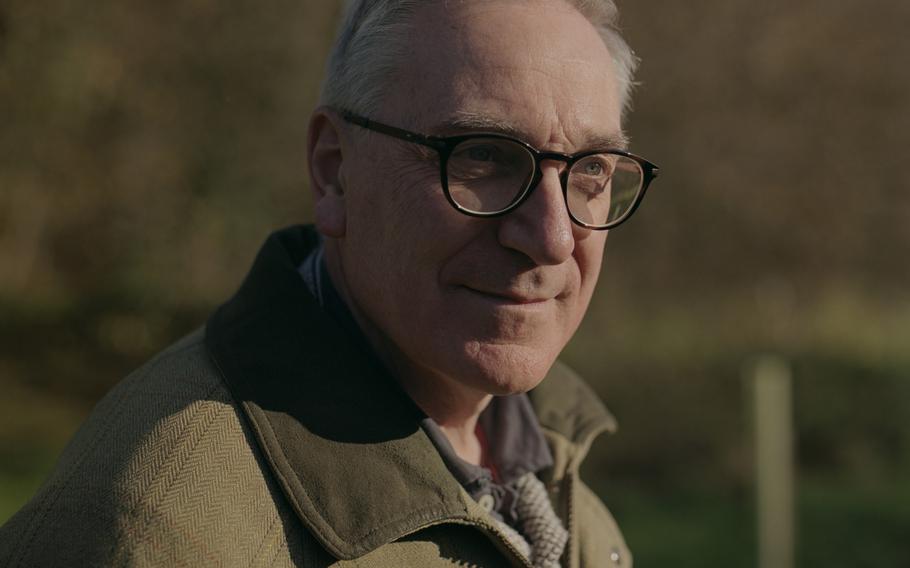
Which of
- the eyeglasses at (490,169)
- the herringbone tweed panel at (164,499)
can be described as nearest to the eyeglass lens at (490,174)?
the eyeglasses at (490,169)

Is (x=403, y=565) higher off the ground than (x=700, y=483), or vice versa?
(x=403, y=565)

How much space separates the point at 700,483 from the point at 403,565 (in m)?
7.49

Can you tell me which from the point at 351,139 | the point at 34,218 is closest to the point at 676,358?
the point at 34,218

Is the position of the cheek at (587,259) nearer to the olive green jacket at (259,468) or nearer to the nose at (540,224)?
the nose at (540,224)

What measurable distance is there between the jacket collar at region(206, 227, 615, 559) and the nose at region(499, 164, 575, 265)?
1.29ft

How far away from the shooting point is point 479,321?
1986 mm

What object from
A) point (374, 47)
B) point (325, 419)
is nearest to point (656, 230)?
point (374, 47)

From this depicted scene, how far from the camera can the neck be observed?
2.17 meters

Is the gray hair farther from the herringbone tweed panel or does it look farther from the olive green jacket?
the herringbone tweed panel

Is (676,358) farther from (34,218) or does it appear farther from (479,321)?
(479,321)

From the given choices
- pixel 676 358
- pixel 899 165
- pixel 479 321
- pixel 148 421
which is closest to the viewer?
pixel 148 421

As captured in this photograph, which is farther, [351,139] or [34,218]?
[34,218]

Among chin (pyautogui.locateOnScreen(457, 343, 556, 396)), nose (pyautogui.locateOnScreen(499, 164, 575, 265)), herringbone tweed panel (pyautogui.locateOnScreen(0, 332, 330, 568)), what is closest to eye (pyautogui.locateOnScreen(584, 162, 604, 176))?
nose (pyautogui.locateOnScreen(499, 164, 575, 265))

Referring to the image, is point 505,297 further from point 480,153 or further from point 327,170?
point 327,170
